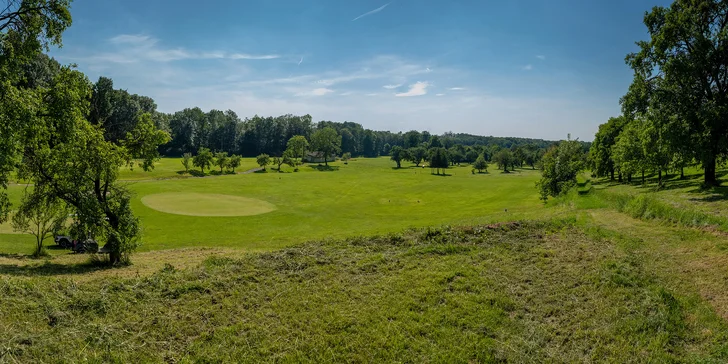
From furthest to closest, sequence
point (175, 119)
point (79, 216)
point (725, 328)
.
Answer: point (175, 119), point (79, 216), point (725, 328)

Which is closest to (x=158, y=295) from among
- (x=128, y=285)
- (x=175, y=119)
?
(x=128, y=285)

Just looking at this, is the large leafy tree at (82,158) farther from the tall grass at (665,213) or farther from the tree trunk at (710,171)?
the tree trunk at (710,171)

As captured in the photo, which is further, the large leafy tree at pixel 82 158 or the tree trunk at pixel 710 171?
the tree trunk at pixel 710 171

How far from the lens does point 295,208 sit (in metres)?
49.1

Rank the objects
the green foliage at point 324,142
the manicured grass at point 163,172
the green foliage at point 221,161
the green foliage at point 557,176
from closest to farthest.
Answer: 1. the green foliage at point 557,176
2. the manicured grass at point 163,172
3. the green foliage at point 221,161
4. the green foliage at point 324,142

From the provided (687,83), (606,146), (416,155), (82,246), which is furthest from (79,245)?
(416,155)

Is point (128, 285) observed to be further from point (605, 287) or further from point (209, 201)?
point (209, 201)

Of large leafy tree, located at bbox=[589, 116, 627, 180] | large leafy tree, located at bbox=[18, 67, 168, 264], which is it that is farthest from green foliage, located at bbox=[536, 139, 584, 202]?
large leafy tree, located at bbox=[18, 67, 168, 264]

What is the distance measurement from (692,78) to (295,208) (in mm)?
41315

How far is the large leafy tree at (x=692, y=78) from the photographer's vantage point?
25609 millimetres

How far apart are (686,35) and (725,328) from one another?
27.3 metres

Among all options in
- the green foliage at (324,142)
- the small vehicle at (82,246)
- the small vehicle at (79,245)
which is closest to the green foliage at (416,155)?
the green foliage at (324,142)

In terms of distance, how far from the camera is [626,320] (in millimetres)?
8969

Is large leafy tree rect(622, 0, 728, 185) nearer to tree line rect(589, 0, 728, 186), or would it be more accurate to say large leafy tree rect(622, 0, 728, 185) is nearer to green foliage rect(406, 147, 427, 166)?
tree line rect(589, 0, 728, 186)
